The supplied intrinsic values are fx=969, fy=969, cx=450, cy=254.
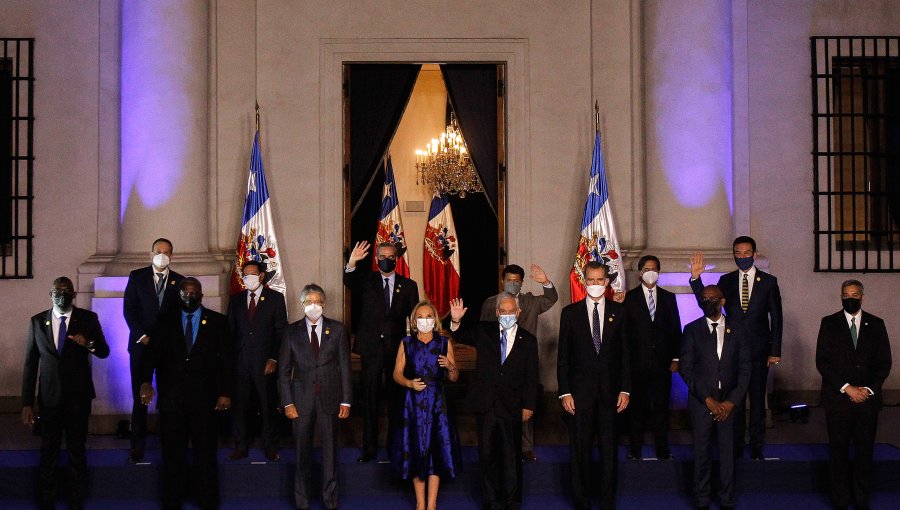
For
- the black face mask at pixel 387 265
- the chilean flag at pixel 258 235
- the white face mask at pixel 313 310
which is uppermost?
the chilean flag at pixel 258 235

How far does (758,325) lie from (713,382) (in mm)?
1066

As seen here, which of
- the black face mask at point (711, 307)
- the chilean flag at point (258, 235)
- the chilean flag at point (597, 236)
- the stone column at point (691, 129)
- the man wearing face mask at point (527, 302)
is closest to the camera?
the black face mask at point (711, 307)

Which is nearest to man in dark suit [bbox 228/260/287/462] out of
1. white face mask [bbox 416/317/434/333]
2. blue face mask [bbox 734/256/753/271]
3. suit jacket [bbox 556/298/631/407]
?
white face mask [bbox 416/317/434/333]

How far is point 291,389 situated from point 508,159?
160 inches

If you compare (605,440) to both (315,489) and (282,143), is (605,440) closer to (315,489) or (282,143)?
(315,489)

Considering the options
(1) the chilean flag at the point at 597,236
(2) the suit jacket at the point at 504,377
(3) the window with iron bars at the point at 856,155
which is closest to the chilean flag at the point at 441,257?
(1) the chilean flag at the point at 597,236

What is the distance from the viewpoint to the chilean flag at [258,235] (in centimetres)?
935

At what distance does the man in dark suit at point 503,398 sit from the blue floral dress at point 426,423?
22cm

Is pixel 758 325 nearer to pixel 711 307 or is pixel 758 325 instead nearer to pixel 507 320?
pixel 711 307

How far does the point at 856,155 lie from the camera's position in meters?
10.3

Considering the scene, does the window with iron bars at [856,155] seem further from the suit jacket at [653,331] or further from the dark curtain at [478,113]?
the dark curtain at [478,113]

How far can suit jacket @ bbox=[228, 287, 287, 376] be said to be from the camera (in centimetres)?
795

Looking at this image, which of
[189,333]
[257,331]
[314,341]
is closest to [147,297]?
[257,331]

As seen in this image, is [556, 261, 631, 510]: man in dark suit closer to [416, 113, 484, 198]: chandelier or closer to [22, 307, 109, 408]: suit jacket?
[22, 307, 109, 408]: suit jacket
